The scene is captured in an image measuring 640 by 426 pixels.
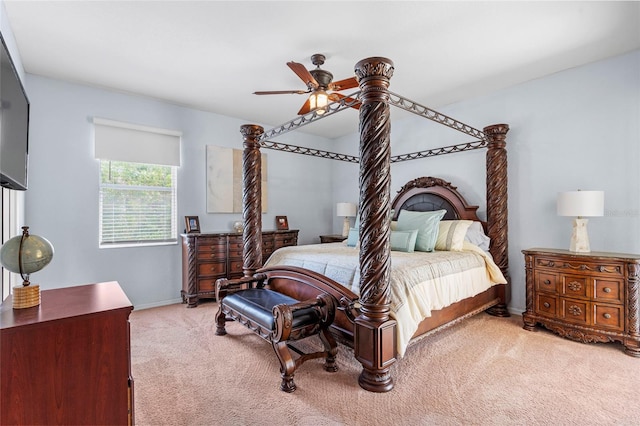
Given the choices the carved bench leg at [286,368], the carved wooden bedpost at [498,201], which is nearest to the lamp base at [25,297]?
the carved bench leg at [286,368]

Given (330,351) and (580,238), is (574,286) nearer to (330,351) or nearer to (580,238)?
(580,238)

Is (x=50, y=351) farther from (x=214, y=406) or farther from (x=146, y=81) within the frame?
(x=146, y=81)

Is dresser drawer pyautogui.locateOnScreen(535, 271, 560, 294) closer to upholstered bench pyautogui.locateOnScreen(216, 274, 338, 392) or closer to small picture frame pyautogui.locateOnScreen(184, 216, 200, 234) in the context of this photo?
upholstered bench pyautogui.locateOnScreen(216, 274, 338, 392)

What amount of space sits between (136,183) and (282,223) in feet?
7.58

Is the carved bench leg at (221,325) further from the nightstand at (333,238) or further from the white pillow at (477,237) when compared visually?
the white pillow at (477,237)

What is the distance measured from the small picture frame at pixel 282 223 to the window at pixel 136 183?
166 cm

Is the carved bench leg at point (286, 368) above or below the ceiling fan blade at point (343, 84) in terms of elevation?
below

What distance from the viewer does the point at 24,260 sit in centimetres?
126

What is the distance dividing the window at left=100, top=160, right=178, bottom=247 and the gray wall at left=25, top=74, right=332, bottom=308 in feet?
0.37

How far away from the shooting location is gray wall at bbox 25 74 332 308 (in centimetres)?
344

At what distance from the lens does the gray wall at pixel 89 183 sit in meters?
3.44

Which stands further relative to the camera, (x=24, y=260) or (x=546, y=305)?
(x=546, y=305)

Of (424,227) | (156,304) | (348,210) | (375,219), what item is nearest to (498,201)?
(424,227)

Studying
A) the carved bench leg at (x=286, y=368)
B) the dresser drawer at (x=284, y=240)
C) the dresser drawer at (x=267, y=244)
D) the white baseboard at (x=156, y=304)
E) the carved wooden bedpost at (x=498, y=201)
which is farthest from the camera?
the dresser drawer at (x=284, y=240)
